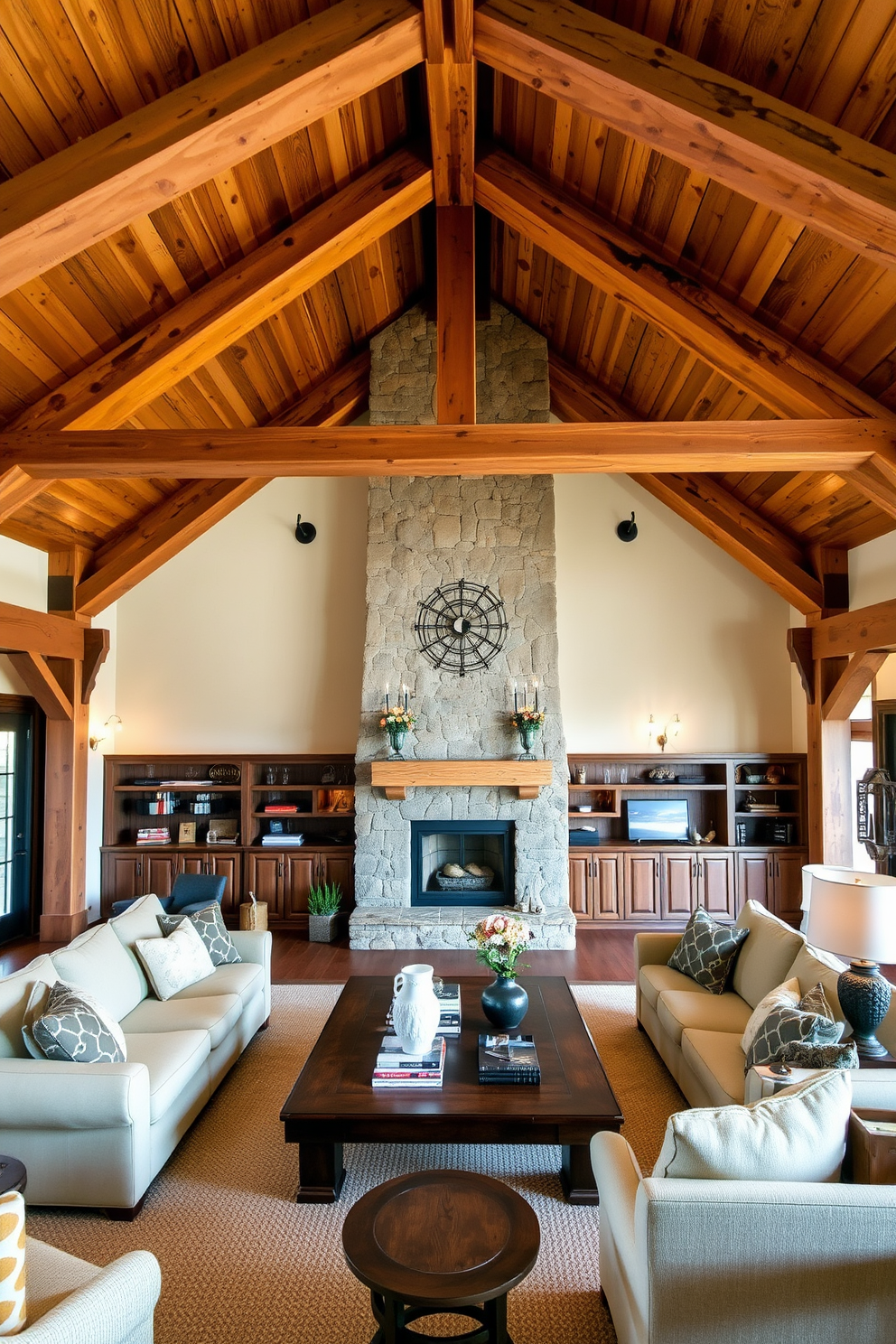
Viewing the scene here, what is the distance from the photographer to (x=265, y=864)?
25.2 ft

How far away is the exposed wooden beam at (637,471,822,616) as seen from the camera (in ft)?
23.1

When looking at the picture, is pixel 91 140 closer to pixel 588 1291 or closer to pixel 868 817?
pixel 588 1291

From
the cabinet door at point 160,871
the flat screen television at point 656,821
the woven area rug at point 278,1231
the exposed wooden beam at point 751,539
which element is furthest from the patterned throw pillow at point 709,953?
the cabinet door at point 160,871

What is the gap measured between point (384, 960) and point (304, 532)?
4.11m

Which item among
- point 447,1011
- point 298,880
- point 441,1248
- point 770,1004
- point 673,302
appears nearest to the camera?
point 441,1248

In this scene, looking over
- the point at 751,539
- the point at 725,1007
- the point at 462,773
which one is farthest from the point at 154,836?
the point at 751,539

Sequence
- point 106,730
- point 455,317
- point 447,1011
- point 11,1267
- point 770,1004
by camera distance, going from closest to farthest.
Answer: point 11,1267, point 770,1004, point 447,1011, point 455,317, point 106,730

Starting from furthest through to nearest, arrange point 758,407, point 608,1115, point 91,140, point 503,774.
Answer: point 503,774 → point 758,407 → point 91,140 → point 608,1115

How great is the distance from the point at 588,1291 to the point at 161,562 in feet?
20.8

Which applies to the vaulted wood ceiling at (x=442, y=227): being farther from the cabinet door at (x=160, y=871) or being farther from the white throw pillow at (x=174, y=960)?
the white throw pillow at (x=174, y=960)

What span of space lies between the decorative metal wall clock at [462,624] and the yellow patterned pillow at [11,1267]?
5764mm

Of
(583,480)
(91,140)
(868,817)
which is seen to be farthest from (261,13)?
(868,817)

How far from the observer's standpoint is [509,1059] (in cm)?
346

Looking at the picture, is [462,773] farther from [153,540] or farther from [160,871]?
[153,540]
